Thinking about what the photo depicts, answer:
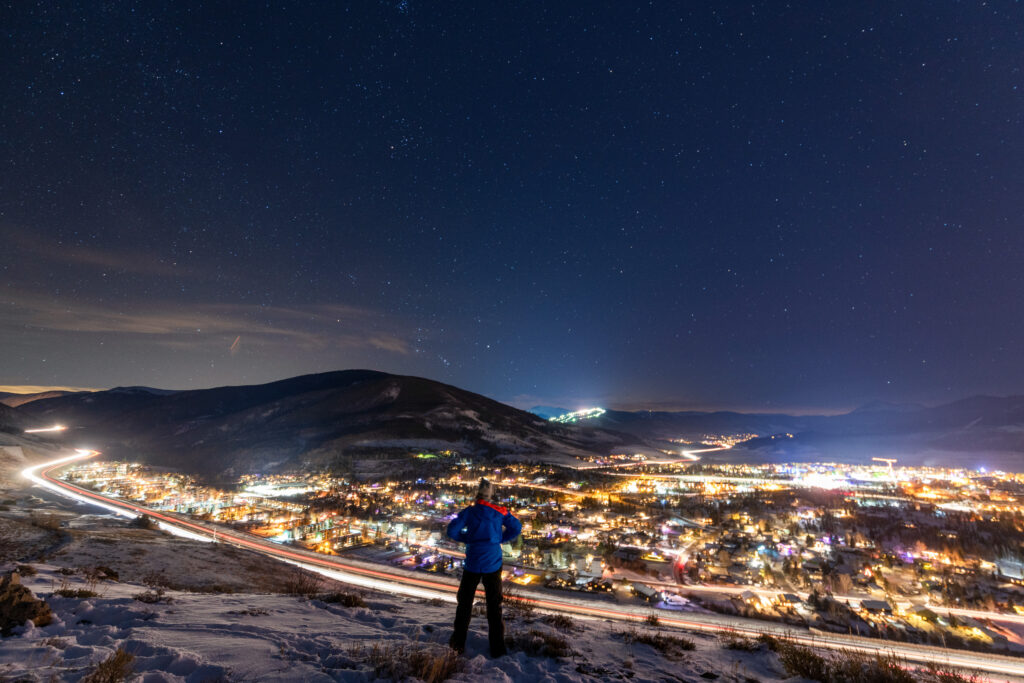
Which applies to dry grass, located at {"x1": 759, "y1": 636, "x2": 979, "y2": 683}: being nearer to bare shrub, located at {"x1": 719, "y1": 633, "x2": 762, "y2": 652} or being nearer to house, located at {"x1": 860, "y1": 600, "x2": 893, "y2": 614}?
bare shrub, located at {"x1": 719, "y1": 633, "x2": 762, "y2": 652}

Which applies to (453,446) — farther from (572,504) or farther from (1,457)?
(1,457)

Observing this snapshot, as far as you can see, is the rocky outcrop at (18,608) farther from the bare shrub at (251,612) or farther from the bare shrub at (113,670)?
the bare shrub at (251,612)

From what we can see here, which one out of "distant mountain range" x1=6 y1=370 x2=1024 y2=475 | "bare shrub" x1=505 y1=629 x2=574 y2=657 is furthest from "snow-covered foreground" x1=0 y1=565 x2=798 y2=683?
"distant mountain range" x1=6 y1=370 x2=1024 y2=475

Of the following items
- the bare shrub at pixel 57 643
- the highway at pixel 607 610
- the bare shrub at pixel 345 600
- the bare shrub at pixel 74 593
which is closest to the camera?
the bare shrub at pixel 57 643

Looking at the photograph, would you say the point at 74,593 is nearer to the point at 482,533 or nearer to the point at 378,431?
the point at 482,533

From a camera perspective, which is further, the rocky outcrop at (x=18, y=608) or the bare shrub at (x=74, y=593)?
the bare shrub at (x=74, y=593)

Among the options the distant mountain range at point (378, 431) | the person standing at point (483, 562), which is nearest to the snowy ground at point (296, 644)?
the person standing at point (483, 562)

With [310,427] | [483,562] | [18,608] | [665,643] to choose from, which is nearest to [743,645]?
[665,643]
